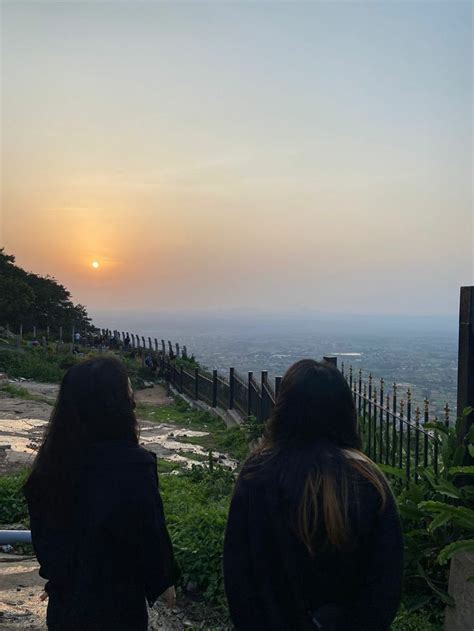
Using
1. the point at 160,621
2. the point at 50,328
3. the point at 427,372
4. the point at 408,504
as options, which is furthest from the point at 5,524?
the point at 50,328

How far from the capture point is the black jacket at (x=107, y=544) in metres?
2.00

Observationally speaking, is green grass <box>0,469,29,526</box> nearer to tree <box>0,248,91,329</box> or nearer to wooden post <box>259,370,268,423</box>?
wooden post <box>259,370,268,423</box>

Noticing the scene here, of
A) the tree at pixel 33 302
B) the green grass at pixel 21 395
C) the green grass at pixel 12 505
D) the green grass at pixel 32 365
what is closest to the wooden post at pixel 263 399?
the green grass at pixel 12 505

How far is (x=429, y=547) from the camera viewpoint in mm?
3500

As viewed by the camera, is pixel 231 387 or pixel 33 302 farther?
pixel 33 302

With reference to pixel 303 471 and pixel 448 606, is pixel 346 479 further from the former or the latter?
pixel 448 606

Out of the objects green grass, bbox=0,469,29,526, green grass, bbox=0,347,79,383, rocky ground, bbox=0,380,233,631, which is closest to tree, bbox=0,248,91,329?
green grass, bbox=0,347,79,383

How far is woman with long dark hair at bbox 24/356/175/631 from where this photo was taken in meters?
2.01

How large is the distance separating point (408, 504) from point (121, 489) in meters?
2.28

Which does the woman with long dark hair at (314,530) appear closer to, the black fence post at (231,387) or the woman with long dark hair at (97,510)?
the woman with long dark hair at (97,510)

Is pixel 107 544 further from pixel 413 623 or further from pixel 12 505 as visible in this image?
pixel 12 505

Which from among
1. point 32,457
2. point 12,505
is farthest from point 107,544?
point 32,457

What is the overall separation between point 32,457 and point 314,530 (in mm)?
7483

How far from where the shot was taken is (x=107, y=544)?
2010 mm
